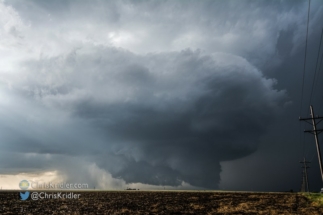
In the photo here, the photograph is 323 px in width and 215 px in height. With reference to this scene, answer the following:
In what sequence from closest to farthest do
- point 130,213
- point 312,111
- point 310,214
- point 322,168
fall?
point 310,214, point 130,213, point 322,168, point 312,111

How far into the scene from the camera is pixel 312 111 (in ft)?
163

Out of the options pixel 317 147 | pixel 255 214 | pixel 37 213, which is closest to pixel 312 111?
pixel 317 147

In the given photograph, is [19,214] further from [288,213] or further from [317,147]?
[317,147]

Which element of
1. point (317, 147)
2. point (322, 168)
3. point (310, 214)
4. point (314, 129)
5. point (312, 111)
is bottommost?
point (310, 214)

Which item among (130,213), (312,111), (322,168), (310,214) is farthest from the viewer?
(312,111)

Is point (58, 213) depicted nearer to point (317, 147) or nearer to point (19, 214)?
point (19, 214)

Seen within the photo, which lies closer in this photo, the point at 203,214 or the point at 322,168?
the point at 203,214

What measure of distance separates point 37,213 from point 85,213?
7.26 meters

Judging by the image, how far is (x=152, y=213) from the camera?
125 ft

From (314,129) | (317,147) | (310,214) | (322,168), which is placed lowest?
(310,214)

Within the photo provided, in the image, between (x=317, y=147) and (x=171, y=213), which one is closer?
(x=171, y=213)

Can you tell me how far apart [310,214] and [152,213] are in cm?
2182

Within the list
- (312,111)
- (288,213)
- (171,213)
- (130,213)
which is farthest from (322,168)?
(130,213)

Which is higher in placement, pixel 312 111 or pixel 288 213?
pixel 312 111
